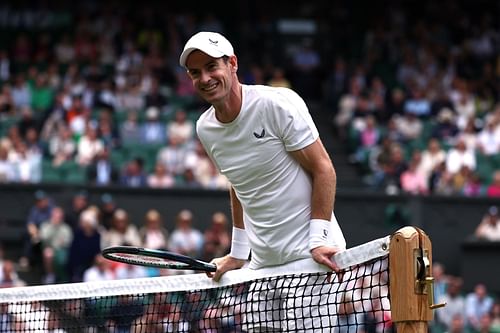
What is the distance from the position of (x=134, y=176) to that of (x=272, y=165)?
1351 centimetres

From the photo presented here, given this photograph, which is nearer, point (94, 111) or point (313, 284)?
point (313, 284)

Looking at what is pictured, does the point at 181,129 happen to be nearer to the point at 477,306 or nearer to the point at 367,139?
the point at 367,139

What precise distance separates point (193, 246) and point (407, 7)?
525 inches

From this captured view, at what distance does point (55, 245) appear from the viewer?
17.9 m

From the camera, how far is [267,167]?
6.52 m

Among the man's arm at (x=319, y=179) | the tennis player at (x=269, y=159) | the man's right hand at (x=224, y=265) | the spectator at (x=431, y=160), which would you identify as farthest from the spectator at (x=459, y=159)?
the man's arm at (x=319, y=179)

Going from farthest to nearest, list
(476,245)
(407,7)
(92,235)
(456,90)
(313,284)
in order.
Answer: (407,7) → (456,90) → (476,245) → (92,235) → (313,284)

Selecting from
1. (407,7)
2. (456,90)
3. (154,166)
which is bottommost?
(154,166)

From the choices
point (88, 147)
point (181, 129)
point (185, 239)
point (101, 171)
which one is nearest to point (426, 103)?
point (181, 129)

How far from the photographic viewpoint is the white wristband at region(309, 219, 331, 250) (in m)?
6.31

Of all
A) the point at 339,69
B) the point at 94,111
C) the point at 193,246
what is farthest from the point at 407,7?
the point at 193,246

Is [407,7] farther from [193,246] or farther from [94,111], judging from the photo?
[193,246]

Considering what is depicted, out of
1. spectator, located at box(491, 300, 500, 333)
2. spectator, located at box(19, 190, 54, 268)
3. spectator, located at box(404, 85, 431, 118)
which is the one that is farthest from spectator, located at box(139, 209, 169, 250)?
spectator, located at box(404, 85, 431, 118)

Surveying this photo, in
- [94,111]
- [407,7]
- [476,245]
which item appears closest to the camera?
[476,245]
